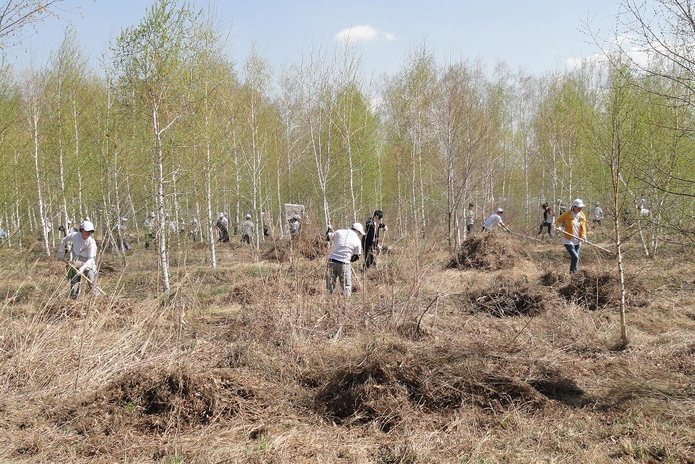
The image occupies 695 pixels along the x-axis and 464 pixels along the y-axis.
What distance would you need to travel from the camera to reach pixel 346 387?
4.52 metres

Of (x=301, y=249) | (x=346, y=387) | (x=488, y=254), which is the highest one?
(x=301, y=249)

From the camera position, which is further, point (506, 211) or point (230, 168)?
point (506, 211)

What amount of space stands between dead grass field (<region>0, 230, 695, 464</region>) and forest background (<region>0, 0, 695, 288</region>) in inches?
46.3

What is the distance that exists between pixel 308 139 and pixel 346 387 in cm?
2104

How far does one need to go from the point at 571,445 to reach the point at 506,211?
984 inches

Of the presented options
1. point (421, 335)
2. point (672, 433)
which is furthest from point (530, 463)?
point (421, 335)

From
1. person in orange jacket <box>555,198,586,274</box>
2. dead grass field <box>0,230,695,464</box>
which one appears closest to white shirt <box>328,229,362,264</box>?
dead grass field <box>0,230,695,464</box>

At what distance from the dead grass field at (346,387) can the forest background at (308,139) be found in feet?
3.86

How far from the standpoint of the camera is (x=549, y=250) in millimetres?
15484

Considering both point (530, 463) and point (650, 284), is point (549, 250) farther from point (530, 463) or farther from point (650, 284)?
point (530, 463)

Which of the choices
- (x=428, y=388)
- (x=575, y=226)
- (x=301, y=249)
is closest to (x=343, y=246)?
(x=301, y=249)

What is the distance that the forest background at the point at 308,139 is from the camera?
7.07 metres

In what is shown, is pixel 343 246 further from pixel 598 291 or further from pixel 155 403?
pixel 155 403

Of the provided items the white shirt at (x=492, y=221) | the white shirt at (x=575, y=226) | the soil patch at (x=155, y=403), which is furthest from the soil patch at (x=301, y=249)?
the white shirt at (x=575, y=226)
